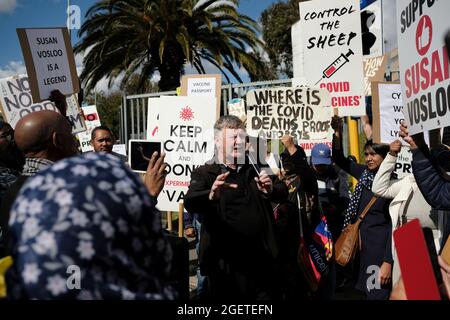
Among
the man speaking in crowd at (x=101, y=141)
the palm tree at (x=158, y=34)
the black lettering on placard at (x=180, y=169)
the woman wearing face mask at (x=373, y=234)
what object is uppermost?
the palm tree at (x=158, y=34)

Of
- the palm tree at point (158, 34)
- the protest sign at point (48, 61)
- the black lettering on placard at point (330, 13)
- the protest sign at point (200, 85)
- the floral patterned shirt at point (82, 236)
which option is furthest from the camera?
the palm tree at point (158, 34)

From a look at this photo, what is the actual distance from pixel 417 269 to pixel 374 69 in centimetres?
532

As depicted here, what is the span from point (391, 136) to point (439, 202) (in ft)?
4.78

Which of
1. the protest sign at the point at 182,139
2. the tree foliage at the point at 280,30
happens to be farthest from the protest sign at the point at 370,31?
the tree foliage at the point at 280,30

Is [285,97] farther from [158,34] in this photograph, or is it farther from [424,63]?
[158,34]

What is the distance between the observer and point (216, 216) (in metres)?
2.95

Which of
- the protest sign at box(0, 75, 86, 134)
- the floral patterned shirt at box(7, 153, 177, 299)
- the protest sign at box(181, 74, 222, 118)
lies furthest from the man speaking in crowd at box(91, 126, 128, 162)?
the floral patterned shirt at box(7, 153, 177, 299)

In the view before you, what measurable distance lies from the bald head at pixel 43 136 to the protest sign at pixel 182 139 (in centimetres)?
257

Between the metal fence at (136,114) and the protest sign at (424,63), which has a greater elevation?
the metal fence at (136,114)

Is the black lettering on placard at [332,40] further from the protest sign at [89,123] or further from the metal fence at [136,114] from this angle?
the protest sign at [89,123]

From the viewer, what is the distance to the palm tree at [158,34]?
1370 cm

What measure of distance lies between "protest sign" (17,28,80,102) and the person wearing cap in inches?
104

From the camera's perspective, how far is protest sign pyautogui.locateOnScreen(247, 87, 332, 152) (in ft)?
15.0
